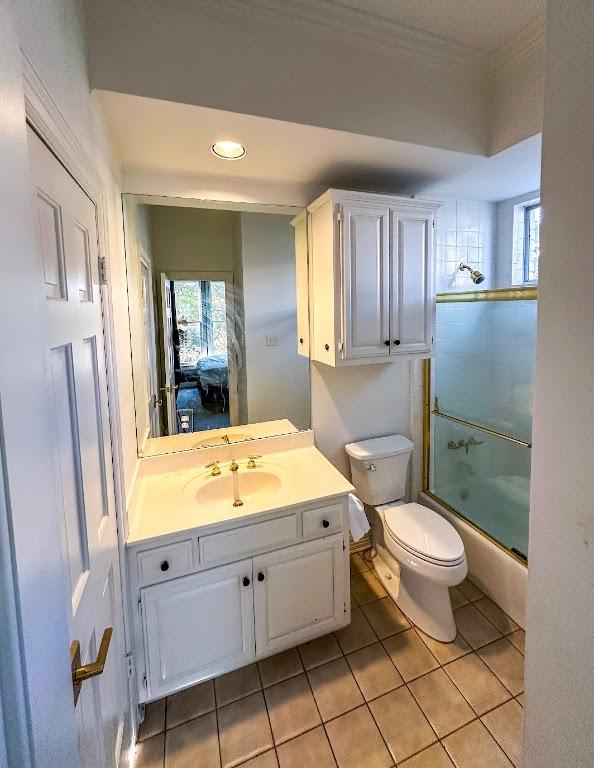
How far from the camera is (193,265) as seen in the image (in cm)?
185

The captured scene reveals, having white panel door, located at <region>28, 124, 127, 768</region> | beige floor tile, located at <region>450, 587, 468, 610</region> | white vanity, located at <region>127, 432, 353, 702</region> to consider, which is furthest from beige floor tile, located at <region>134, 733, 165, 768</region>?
beige floor tile, located at <region>450, 587, 468, 610</region>

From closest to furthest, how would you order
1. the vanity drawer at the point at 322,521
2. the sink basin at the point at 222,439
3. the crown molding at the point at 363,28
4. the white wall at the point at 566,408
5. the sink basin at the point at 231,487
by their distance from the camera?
the white wall at the point at 566,408
the crown molding at the point at 363,28
the vanity drawer at the point at 322,521
the sink basin at the point at 231,487
the sink basin at the point at 222,439

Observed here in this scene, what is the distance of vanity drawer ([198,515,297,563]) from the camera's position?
57.4 inches

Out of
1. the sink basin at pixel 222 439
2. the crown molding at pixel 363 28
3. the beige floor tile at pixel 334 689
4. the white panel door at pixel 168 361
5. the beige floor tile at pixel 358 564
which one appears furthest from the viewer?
the beige floor tile at pixel 358 564

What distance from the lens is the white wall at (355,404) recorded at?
86.7 inches

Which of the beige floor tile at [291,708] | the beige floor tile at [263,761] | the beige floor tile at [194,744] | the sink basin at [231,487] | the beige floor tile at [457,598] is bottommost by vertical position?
the beige floor tile at [263,761]

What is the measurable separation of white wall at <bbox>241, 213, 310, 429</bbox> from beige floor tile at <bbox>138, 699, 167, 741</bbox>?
1306 mm

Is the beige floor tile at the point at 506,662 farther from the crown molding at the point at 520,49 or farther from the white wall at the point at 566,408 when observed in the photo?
the crown molding at the point at 520,49

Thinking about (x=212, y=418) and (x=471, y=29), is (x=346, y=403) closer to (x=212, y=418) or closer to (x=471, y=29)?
(x=212, y=418)

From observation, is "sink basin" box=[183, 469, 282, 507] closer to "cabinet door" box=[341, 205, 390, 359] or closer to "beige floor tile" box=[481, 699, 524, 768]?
"cabinet door" box=[341, 205, 390, 359]

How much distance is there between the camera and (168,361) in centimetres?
192

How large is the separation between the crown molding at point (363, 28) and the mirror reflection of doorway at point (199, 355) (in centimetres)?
101

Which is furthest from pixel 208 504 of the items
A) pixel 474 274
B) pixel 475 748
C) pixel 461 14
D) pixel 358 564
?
pixel 461 14

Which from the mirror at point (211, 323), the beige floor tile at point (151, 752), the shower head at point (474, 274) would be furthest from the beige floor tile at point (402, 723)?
the shower head at point (474, 274)
